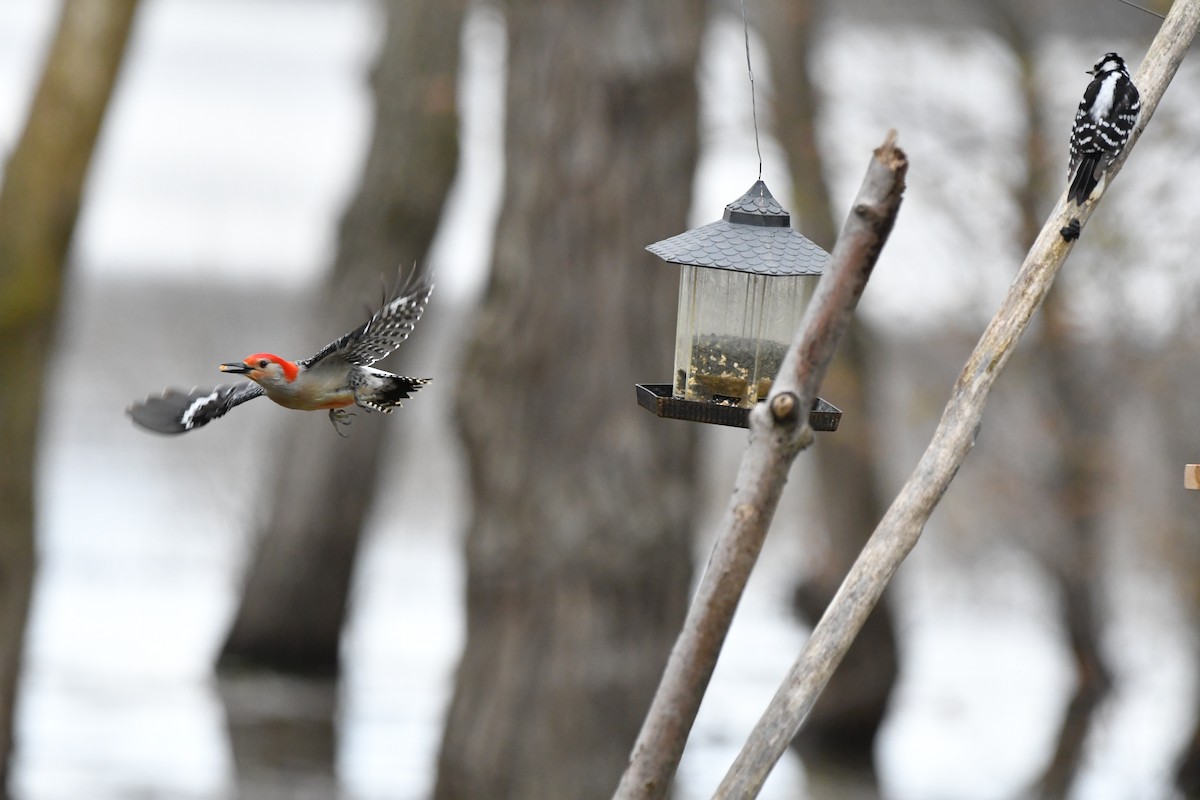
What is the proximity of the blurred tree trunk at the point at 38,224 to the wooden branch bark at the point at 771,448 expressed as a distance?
5662 mm

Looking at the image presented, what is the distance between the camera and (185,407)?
195cm

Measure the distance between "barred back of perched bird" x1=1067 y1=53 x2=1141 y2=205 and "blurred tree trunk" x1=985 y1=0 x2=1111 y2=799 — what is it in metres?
7.25

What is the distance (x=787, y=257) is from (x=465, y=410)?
3.85m

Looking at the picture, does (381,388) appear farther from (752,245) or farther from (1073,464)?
(1073,464)

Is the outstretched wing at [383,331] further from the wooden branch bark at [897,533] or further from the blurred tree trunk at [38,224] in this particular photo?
the blurred tree trunk at [38,224]

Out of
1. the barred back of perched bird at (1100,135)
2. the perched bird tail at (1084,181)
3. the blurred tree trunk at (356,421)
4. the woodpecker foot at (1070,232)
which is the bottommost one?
the blurred tree trunk at (356,421)

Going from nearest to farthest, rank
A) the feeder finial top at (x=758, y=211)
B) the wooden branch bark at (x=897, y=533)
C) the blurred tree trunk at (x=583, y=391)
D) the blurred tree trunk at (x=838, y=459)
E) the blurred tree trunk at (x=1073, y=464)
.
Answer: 1. the wooden branch bark at (x=897, y=533)
2. the feeder finial top at (x=758, y=211)
3. the blurred tree trunk at (x=583, y=391)
4. the blurred tree trunk at (x=1073, y=464)
5. the blurred tree trunk at (x=838, y=459)

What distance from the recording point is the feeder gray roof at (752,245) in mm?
2230

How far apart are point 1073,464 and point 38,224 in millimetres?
6662

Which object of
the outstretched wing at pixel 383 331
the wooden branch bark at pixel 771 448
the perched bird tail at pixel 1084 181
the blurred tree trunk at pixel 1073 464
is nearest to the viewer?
the wooden branch bark at pixel 771 448

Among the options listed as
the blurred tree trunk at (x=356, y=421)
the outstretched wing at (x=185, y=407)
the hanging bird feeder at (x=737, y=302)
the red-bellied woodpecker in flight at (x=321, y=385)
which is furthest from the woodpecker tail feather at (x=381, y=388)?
the blurred tree trunk at (x=356, y=421)

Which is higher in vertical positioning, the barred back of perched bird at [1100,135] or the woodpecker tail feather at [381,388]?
the barred back of perched bird at [1100,135]

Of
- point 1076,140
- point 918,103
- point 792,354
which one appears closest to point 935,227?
point 918,103

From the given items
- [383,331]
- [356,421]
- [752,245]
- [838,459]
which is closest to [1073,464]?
[838,459]
